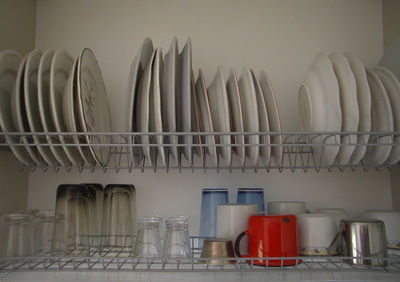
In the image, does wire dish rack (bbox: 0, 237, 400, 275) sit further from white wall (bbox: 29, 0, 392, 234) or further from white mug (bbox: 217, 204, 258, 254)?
white wall (bbox: 29, 0, 392, 234)

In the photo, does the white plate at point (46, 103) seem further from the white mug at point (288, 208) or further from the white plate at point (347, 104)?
the white plate at point (347, 104)

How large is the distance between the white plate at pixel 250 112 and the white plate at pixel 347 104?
0.21 meters

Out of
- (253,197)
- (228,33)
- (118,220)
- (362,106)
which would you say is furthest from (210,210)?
(228,33)

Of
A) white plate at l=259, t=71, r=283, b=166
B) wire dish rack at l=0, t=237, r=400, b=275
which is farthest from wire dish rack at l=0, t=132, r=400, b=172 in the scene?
wire dish rack at l=0, t=237, r=400, b=275

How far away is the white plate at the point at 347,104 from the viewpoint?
31.8 inches

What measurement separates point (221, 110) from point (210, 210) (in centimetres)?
26

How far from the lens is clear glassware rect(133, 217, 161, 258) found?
2.57 ft

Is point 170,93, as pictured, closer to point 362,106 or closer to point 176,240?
point 176,240

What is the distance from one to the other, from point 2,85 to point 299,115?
2.57ft

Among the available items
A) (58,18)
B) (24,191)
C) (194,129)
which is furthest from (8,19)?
(194,129)

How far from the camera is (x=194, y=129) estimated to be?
3.03ft

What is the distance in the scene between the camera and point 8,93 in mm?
850

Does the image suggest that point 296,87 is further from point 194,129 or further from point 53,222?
point 53,222

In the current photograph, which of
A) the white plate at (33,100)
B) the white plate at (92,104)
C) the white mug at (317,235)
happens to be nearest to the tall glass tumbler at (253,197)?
the white mug at (317,235)
